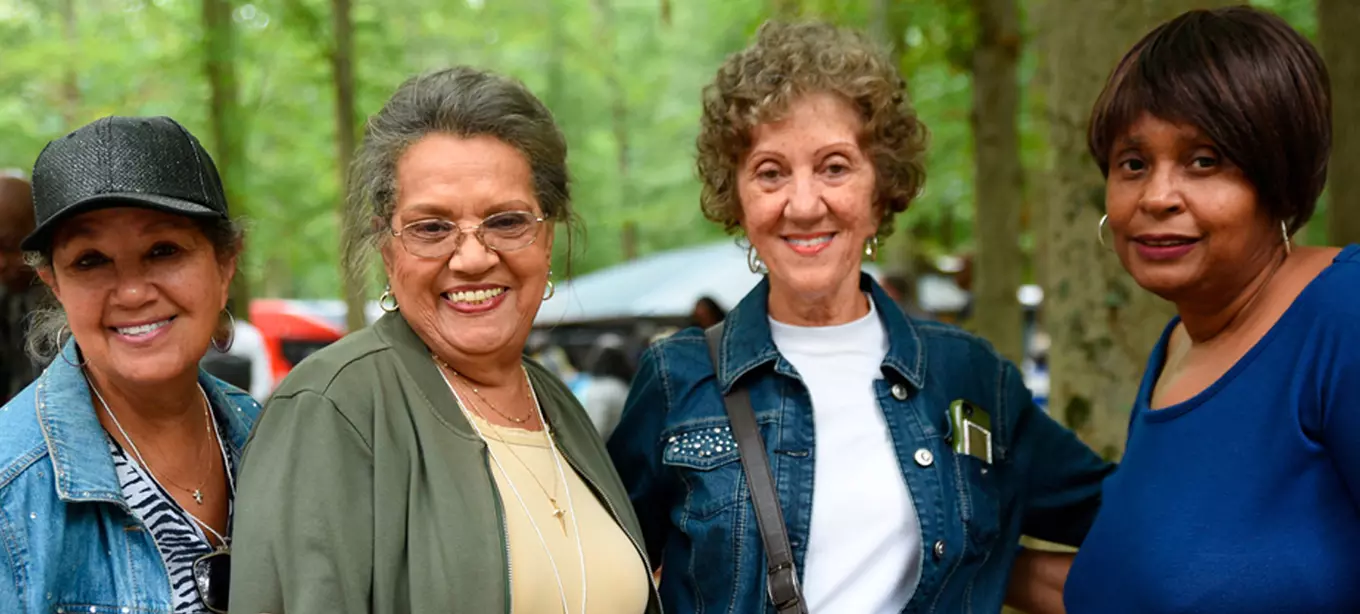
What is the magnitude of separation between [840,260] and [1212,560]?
1199 mm

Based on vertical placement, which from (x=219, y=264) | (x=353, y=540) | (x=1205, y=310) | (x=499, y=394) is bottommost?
(x=353, y=540)

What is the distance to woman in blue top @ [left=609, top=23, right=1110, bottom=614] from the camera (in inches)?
116

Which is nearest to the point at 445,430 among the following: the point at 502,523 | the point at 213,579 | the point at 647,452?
the point at 502,523

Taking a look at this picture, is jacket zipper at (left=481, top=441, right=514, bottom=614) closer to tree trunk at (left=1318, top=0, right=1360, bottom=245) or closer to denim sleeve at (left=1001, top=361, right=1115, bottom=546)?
denim sleeve at (left=1001, top=361, right=1115, bottom=546)

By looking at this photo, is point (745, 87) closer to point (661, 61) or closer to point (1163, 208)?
point (1163, 208)

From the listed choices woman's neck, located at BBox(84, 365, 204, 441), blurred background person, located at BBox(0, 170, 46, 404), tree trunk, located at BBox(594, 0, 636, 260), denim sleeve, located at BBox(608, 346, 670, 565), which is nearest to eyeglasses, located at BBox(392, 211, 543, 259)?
woman's neck, located at BBox(84, 365, 204, 441)

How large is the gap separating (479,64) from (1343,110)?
208 inches

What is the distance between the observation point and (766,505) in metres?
2.93

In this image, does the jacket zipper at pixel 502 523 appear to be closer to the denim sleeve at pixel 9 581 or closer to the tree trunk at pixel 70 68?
the denim sleeve at pixel 9 581

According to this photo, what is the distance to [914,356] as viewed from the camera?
317cm

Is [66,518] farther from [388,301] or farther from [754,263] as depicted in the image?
[754,263]

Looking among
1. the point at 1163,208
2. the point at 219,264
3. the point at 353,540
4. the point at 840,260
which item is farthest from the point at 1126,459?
the point at 219,264

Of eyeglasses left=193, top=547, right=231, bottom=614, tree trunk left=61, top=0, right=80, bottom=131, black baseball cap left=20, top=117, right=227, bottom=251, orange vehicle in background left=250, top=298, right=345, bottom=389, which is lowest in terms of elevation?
orange vehicle in background left=250, top=298, right=345, bottom=389

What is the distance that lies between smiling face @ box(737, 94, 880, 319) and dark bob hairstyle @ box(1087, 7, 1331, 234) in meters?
0.86
